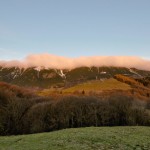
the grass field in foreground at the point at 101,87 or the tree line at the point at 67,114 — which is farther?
the grass field in foreground at the point at 101,87

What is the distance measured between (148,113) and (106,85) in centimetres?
12124

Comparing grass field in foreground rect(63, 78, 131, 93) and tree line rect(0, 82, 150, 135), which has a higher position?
tree line rect(0, 82, 150, 135)

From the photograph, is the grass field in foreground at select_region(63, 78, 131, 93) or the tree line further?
the grass field in foreground at select_region(63, 78, 131, 93)

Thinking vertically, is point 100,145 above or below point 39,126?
above

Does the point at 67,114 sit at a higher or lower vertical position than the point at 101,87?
higher

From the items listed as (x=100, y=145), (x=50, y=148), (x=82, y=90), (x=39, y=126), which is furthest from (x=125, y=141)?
(x=82, y=90)

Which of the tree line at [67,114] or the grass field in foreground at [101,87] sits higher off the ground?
the tree line at [67,114]

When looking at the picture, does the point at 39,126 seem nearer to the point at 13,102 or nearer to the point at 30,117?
the point at 30,117

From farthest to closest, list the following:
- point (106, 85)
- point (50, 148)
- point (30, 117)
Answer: point (106, 85), point (30, 117), point (50, 148)

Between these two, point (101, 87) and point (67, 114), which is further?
point (101, 87)

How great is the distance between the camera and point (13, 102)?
78.2m

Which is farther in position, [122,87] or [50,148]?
[122,87]

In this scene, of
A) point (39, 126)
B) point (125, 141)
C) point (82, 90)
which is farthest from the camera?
point (82, 90)

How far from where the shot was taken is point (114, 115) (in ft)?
250
